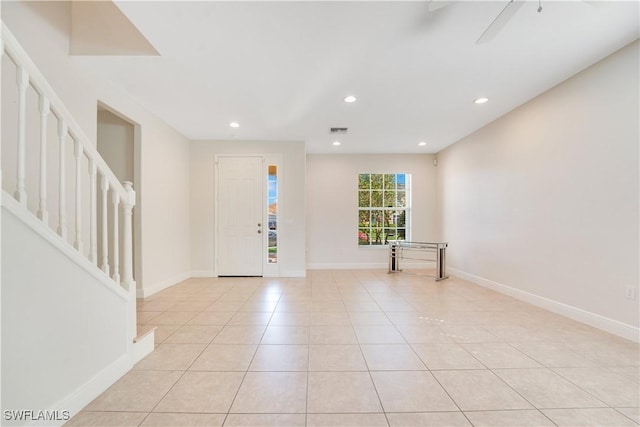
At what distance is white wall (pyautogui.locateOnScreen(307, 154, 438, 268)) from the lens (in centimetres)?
619

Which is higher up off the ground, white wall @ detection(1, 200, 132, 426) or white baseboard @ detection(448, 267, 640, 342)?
white wall @ detection(1, 200, 132, 426)

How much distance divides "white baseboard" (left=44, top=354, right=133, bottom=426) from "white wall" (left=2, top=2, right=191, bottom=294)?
216 centimetres

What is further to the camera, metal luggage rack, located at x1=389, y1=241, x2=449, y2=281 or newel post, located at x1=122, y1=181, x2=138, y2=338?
metal luggage rack, located at x1=389, y1=241, x2=449, y2=281

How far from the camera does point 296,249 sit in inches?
206

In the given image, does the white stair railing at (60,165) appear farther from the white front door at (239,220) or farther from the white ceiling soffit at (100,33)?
the white front door at (239,220)

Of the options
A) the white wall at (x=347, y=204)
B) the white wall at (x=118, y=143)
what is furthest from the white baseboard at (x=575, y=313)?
the white wall at (x=118, y=143)

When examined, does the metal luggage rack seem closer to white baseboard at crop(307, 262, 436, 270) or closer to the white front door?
white baseboard at crop(307, 262, 436, 270)

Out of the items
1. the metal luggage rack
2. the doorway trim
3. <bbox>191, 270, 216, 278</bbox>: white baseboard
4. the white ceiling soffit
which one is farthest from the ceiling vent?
<bbox>191, 270, 216, 278</bbox>: white baseboard

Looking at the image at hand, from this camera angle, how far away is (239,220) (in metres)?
5.21

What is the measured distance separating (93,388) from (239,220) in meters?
3.68

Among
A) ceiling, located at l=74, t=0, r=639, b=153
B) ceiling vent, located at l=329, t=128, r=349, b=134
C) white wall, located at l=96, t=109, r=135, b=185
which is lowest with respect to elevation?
white wall, located at l=96, t=109, r=135, b=185

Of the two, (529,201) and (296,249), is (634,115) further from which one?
(296,249)

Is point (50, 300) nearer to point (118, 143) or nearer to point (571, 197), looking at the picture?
point (118, 143)

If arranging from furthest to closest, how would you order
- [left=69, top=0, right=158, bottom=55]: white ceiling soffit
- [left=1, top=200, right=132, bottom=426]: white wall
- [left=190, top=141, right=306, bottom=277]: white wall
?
1. [left=190, top=141, right=306, bottom=277]: white wall
2. [left=69, top=0, right=158, bottom=55]: white ceiling soffit
3. [left=1, top=200, right=132, bottom=426]: white wall
